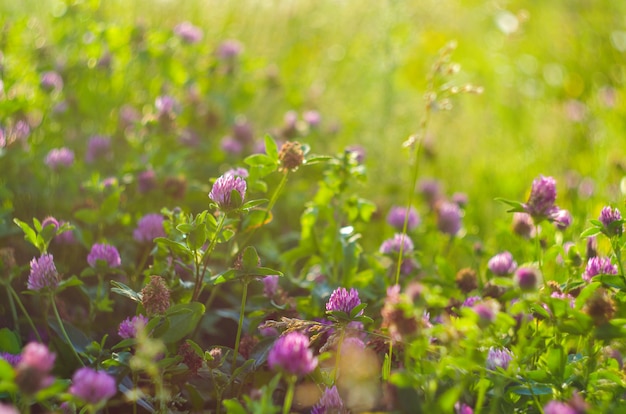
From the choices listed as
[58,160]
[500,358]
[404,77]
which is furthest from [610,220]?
[404,77]

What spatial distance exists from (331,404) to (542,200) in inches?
17.6

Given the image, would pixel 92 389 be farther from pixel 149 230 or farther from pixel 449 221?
pixel 449 221

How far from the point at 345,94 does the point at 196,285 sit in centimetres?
197

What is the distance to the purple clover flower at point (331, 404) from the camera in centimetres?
96

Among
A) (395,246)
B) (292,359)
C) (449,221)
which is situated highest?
(292,359)

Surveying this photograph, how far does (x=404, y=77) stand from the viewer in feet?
11.9

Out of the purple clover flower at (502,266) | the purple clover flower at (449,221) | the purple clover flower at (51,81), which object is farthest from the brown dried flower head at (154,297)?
the purple clover flower at (51,81)

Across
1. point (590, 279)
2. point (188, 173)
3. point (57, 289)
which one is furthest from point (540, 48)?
point (57, 289)

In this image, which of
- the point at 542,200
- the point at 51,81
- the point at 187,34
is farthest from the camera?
the point at 187,34

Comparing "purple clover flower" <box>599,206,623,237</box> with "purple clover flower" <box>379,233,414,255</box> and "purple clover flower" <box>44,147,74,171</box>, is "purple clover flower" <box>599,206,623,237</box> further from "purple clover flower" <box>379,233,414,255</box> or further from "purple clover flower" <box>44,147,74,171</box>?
"purple clover flower" <box>44,147,74,171</box>

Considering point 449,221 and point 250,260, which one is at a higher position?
point 250,260

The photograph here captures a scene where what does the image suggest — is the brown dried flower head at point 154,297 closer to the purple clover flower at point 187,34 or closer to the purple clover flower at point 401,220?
the purple clover flower at point 401,220

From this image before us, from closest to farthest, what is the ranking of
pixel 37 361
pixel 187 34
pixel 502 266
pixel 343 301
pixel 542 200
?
pixel 37 361, pixel 343 301, pixel 542 200, pixel 502 266, pixel 187 34

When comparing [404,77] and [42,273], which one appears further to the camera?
[404,77]
